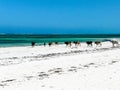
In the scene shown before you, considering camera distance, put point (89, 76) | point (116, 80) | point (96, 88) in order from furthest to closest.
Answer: point (89, 76)
point (116, 80)
point (96, 88)

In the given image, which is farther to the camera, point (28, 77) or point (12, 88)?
point (28, 77)

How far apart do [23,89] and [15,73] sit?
4.20m

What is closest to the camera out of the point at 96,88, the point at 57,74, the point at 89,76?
the point at 96,88

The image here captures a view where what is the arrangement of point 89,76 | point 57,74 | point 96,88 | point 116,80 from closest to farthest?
point 96,88 < point 116,80 < point 89,76 < point 57,74

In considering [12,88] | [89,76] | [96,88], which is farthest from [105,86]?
[12,88]

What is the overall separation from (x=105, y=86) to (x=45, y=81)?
2.59m

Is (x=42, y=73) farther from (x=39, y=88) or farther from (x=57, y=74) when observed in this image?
(x=39, y=88)

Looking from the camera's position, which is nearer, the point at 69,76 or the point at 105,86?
the point at 105,86

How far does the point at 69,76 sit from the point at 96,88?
293 cm

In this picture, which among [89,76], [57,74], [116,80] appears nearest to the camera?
[116,80]

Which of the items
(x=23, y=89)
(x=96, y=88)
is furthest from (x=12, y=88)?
(x=96, y=88)

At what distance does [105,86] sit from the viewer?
1190 centimetres

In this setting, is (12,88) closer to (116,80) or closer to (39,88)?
(39,88)

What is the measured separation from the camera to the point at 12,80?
13695 mm
